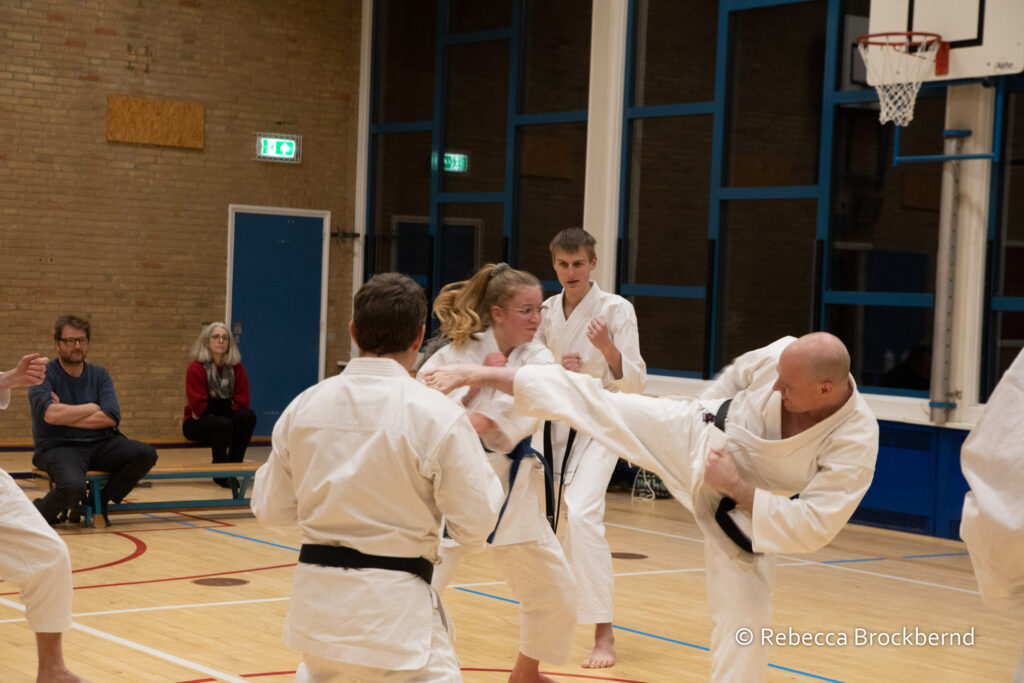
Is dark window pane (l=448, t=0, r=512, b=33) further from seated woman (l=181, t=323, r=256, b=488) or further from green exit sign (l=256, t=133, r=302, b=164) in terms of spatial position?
seated woman (l=181, t=323, r=256, b=488)

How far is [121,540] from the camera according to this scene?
7.62 meters

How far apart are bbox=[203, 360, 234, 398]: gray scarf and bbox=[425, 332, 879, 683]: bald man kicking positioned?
6.85m

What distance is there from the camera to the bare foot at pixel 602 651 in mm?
4992

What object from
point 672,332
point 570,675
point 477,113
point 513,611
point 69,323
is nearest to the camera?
point 570,675

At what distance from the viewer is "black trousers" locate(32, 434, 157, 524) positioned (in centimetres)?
758

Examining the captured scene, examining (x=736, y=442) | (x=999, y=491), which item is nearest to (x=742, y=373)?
(x=736, y=442)

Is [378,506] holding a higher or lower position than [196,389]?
higher

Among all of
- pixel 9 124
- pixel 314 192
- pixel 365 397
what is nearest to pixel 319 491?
pixel 365 397

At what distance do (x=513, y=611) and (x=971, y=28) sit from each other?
5022 mm

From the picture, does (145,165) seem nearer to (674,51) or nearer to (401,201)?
(401,201)

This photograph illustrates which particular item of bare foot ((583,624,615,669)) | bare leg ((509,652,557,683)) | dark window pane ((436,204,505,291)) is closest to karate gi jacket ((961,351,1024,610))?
bare leg ((509,652,557,683))

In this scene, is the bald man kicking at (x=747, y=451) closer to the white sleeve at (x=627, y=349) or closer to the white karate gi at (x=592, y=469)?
the white karate gi at (x=592, y=469)

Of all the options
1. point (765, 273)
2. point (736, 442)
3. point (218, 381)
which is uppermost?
point (765, 273)

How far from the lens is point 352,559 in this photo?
280 centimetres
